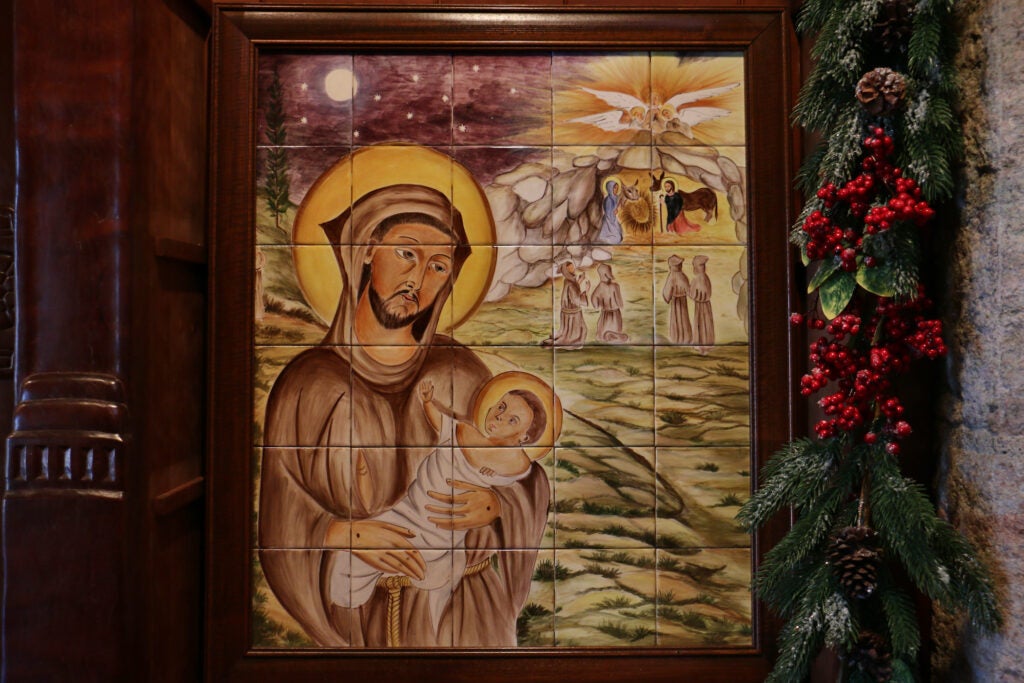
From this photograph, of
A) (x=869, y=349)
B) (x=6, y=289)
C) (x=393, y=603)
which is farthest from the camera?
(x=393, y=603)

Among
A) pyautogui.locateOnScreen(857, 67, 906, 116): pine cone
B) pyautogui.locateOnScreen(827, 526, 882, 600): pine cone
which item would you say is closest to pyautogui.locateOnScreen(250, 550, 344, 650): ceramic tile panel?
pyautogui.locateOnScreen(827, 526, 882, 600): pine cone

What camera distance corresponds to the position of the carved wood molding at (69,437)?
1.24m

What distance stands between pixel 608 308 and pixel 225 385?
0.79m

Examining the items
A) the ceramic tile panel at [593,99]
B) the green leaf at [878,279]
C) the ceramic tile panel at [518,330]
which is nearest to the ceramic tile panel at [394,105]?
the ceramic tile panel at [518,330]

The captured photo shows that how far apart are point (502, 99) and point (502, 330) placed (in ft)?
1.55

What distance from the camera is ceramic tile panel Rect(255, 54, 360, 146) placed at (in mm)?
1533

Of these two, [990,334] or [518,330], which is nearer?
[990,334]

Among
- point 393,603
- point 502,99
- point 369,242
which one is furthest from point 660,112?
point 393,603

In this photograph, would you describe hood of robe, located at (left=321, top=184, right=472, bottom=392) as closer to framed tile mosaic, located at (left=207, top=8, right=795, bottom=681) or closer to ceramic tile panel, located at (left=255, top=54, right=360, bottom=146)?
framed tile mosaic, located at (left=207, top=8, right=795, bottom=681)

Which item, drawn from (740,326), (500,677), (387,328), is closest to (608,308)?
(740,326)

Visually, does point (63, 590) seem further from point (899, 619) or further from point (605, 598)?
point (899, 619)

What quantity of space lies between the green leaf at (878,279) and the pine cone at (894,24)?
1.18 ft

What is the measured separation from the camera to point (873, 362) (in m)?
1.19

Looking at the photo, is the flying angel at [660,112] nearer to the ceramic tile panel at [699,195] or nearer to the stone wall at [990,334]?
the ceramic tile panel at [699,195]
